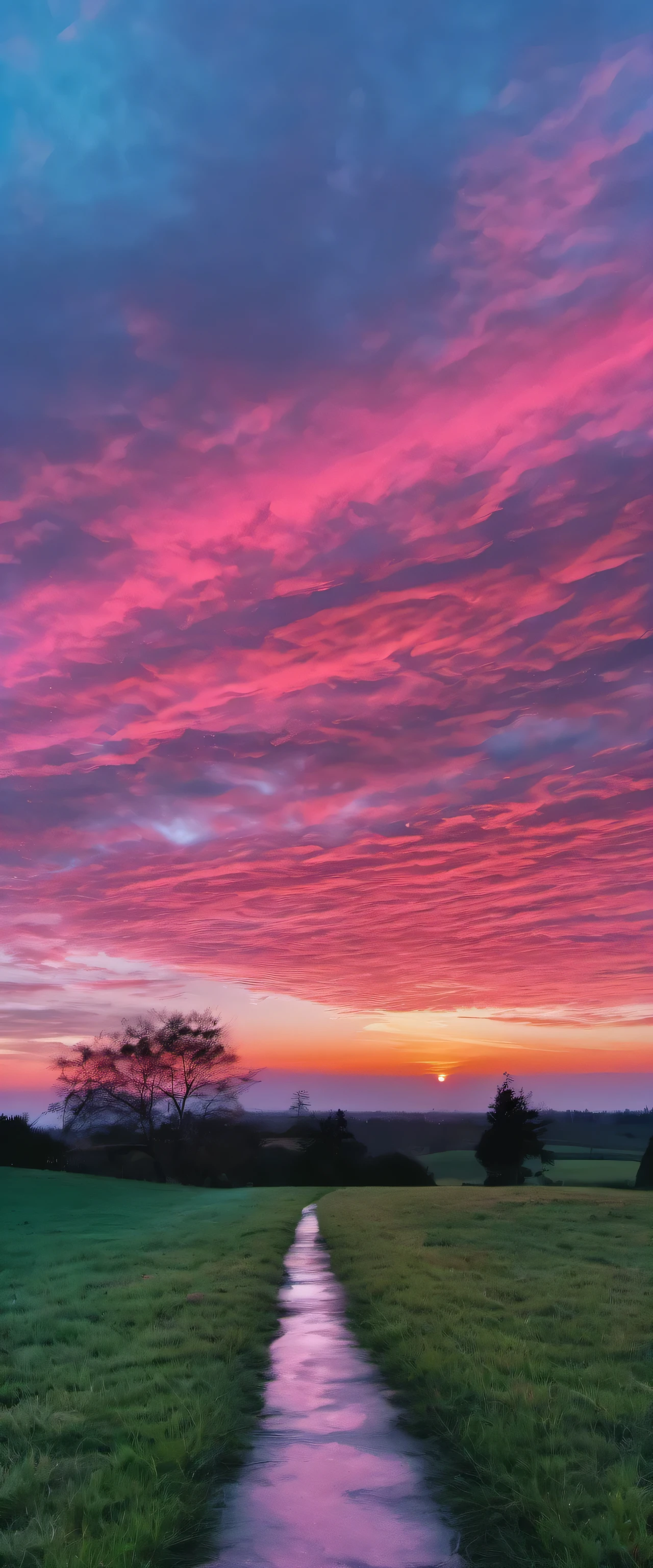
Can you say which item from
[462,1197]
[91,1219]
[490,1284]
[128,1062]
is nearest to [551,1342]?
[490,1284]

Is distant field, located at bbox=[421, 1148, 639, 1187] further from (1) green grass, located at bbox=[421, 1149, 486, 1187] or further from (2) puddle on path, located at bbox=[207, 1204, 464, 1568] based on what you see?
(2) puddle on path, located at bbox=[207, 1204, 464, 1568]

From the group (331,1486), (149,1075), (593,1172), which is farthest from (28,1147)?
(331,1486)

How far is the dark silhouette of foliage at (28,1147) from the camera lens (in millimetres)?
63062

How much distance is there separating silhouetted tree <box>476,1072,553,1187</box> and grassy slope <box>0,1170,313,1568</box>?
57914 millimetres

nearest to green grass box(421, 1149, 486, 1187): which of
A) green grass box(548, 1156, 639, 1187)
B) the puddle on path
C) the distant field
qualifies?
the distant field

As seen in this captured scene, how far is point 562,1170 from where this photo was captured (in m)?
79.8

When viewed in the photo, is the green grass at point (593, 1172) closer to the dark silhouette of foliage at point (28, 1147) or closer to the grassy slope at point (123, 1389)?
the dark silhouette of foliage at point (28, 1147)

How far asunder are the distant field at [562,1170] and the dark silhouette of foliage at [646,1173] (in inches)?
134

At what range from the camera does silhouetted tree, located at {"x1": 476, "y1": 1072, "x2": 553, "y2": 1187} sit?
70938 millimetres

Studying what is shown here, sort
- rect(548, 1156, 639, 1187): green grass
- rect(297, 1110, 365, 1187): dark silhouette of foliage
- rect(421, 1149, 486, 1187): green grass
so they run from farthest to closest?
1. rect(421, 1149, 486, 1187): green grass
2. rect(297, 1110, 365, 1187): dark silhouette of foliage
3. rect(548, 1156, 639, 1187): green grass

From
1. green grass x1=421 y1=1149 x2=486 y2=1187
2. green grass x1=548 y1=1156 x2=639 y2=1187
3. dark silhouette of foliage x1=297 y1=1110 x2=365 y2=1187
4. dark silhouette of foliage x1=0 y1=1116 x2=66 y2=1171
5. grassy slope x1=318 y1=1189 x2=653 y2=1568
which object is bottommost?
green grass x1=421 y1=1149 x2=486 y2=1187

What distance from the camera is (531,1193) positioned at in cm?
3941

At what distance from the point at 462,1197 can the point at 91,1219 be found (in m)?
16.0

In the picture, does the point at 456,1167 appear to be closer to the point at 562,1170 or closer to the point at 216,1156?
the point at 562,1170
